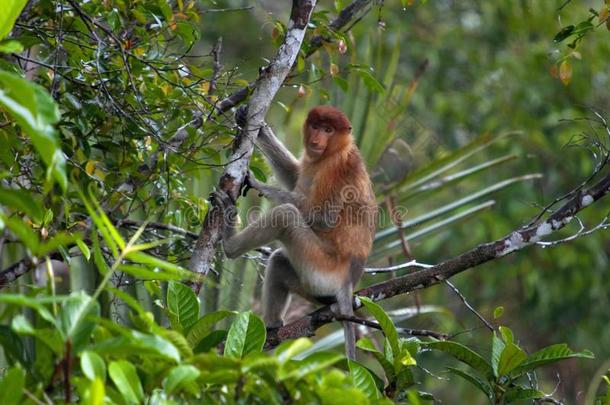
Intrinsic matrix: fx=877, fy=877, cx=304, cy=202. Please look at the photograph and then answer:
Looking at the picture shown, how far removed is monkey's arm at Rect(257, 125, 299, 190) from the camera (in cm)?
456

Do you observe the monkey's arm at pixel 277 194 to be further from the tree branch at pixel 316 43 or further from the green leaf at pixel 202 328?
the green leaf at pixel 202 328

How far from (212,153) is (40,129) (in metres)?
1.94

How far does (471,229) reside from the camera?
25.4 feet

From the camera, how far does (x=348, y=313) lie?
3.92 meters

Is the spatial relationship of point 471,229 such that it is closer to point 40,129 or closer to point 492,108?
point 492,108

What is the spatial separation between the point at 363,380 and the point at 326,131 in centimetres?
249

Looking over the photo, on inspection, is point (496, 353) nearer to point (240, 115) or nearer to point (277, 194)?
point (240, 115)

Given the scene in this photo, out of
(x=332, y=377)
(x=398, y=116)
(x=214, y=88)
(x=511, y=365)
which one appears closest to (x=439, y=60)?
(x=398, y=116)

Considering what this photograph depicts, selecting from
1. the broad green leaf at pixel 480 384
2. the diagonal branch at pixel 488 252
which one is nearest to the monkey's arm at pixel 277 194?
the diagonal branch at pixel 488 252

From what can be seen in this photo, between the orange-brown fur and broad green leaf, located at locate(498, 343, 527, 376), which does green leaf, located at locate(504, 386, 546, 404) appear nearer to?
broad green leaf, located at locate(498, 343, 527, 376)

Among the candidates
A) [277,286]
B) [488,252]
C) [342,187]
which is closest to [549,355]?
[488,252]

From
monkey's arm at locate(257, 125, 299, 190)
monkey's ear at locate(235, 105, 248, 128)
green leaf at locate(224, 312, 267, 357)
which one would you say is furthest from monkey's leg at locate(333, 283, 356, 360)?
green leaf at locate(224, 312, 267, 357)

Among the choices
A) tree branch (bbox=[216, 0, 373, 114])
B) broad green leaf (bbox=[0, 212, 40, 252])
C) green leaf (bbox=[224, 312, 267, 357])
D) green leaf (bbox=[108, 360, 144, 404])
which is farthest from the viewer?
tree branch (bbox=[216, 0, 373, 114])

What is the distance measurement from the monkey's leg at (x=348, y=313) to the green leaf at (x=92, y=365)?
2074 mm
